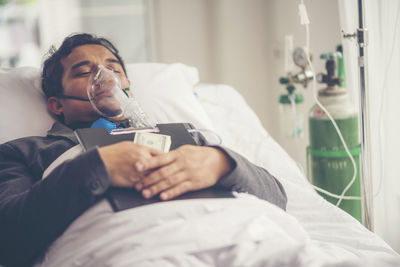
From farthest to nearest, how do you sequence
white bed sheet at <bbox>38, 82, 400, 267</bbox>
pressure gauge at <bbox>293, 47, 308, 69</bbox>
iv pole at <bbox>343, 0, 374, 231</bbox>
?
pressure gauge at <bbox>293, 47, 308, 69</bbox>, iv pole at <bbox>343, 0, 374, 231</bbox>, white bed sheet at <bbox>38, 82, 400, 267</bbox>

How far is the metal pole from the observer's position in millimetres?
1438

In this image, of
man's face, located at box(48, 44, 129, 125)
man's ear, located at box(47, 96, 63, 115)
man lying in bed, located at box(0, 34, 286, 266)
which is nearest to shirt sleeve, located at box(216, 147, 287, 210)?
man lying in bed, located at box(0, 34, 286, 266)

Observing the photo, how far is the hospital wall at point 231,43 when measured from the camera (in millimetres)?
3320

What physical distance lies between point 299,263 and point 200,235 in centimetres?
20

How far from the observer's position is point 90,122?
161 cm

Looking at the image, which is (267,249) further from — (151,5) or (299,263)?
(151,5)

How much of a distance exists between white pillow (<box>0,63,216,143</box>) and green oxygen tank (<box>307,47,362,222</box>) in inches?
18.9

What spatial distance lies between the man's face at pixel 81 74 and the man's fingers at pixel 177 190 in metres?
0.62

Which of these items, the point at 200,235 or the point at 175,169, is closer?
the point at 200,235

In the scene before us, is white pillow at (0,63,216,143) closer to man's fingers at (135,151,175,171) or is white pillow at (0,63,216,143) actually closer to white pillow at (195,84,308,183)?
white pillow at (195,84,308,183)

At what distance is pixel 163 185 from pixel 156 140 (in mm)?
205

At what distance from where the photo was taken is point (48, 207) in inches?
40.4

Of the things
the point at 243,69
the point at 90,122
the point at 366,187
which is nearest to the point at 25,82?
the point at 90,122

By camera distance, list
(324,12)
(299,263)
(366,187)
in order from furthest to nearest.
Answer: (324,12), (366,187), (299,263)
